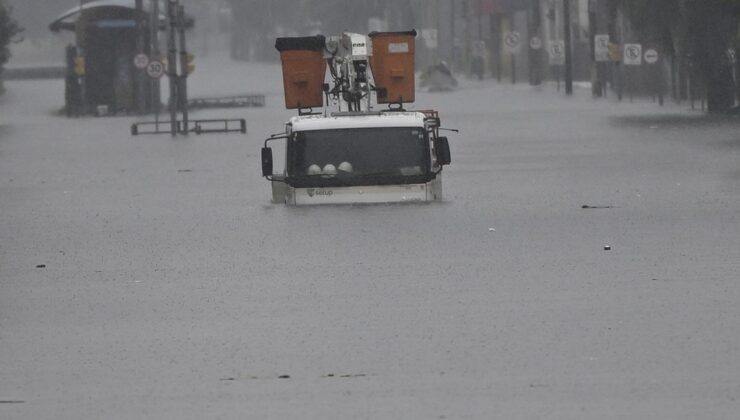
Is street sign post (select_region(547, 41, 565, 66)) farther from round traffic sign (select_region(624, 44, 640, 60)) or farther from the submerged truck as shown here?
the submerged truck

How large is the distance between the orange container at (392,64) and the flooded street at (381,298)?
1.85 m

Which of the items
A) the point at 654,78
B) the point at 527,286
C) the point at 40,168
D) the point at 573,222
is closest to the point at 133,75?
the point at 654,78

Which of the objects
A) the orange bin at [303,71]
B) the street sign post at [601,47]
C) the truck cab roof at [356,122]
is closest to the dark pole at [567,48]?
the street sign post at [601,47]

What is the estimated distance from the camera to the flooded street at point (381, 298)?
10836 millimetres

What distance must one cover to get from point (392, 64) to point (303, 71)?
128 cm

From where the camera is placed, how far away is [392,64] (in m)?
30.8

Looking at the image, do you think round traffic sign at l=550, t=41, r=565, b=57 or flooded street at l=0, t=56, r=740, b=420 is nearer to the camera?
flooded street at l=0, t=56, r=740, b=420

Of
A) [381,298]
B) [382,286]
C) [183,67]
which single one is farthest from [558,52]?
[381,298]

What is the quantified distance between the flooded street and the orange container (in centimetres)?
185

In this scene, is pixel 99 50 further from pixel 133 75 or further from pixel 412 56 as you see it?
pixel 412 56

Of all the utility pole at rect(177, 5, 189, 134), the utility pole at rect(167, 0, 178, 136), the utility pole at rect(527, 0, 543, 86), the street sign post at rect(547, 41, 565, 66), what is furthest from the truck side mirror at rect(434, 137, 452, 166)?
the utility pole at rect(527, 0, 543, 86)

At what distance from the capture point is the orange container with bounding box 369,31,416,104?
30703 millimetres

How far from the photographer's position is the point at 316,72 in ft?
99.9

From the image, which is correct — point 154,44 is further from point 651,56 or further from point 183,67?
point 651,56
